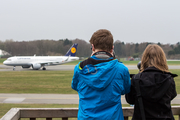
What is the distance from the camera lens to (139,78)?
2133 millimetres

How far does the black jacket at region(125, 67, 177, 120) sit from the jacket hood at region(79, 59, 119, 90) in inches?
13.5

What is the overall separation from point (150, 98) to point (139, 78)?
0.24 m

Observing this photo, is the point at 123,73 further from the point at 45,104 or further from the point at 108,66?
the point at 45,104

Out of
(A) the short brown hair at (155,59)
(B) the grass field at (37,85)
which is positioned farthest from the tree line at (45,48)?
(A) the short brown hair at (155,59)

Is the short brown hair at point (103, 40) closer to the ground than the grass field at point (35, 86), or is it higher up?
higher up

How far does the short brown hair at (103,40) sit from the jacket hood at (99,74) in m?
0.20

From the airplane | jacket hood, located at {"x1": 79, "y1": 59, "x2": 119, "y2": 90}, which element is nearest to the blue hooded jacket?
jacket hood, located at {"x1": 79, "y1": 59, "x2": 119, "y2": 90}

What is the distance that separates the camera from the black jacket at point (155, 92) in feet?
6.89

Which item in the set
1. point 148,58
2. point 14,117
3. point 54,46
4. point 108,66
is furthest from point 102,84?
point 54,46

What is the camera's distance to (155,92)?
210cm

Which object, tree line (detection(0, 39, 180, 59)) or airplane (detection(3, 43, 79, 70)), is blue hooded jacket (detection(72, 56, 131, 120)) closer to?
airplane (detection(3, 43, 79, 70))

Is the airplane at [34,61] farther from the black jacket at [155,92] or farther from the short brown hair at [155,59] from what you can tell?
the black jacket at [155,92]

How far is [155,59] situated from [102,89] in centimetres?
Result: 76

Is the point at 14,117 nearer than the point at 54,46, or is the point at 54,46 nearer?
the point at 14,117
